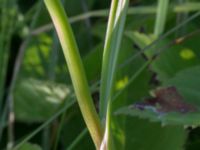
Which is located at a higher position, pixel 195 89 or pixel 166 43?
pixel 166 43

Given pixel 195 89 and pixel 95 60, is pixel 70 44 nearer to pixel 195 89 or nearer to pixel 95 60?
pixel 195 89

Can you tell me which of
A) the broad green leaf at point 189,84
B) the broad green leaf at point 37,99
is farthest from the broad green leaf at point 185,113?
the broad green leaf at point 37,99

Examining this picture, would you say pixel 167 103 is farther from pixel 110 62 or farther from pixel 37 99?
pixel 37 99

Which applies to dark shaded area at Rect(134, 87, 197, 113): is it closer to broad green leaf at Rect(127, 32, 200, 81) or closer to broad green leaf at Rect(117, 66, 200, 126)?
broad green leaf at Rect(117, 66, 200, 126)

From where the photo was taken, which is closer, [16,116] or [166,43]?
[166,43]

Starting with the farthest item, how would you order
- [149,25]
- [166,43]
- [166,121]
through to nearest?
[149,25]
[166,43]
[166,121]

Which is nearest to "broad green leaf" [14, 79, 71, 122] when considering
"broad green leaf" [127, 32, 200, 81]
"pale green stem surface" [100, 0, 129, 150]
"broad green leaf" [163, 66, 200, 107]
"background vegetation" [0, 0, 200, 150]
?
"background vegetation" [0, 0, 200, 150]

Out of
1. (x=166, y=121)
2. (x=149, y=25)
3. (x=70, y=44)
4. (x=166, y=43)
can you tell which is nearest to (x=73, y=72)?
(x=70, y=44)
